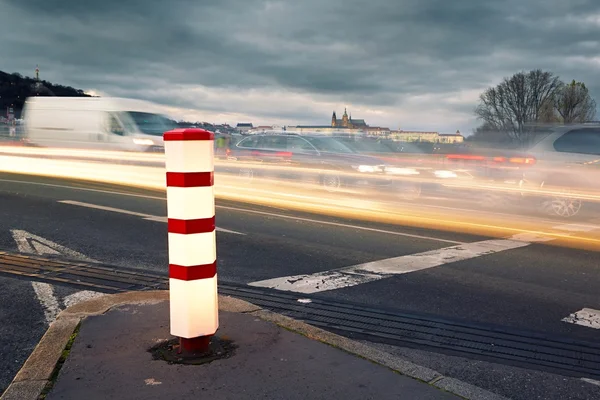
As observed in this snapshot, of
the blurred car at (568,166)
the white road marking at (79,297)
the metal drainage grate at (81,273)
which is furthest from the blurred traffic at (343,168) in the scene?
the white road marking at (79,297)

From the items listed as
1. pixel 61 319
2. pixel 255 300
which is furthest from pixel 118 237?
pixel 61 319

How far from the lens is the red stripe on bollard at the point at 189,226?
304 cm

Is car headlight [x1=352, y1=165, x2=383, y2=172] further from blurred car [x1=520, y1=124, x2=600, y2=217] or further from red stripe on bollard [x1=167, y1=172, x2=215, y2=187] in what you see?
red stripe on bollard [x1=167, y1=172, x2=215, y2=187]

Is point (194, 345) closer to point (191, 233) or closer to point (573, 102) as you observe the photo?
point (191, 233)

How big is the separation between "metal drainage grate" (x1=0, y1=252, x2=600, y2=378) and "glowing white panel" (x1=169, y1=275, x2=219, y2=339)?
1341 millimetres

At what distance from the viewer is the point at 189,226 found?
9.97 feet

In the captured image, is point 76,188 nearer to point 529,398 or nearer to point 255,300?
point 255,300

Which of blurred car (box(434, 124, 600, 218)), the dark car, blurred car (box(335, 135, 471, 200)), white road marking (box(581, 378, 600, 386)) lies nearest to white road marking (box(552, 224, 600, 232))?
blurred car (box(434, 124, 600, 218))

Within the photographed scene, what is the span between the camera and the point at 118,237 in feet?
24.7

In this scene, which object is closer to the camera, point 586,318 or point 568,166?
point 586,318

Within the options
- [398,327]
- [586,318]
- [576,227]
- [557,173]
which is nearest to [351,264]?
[398,327]

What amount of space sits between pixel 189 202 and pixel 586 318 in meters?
3.69

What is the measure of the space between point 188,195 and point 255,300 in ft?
6.81

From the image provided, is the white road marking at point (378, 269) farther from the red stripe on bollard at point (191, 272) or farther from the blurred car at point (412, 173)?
the blurred car at point (412, 173)
